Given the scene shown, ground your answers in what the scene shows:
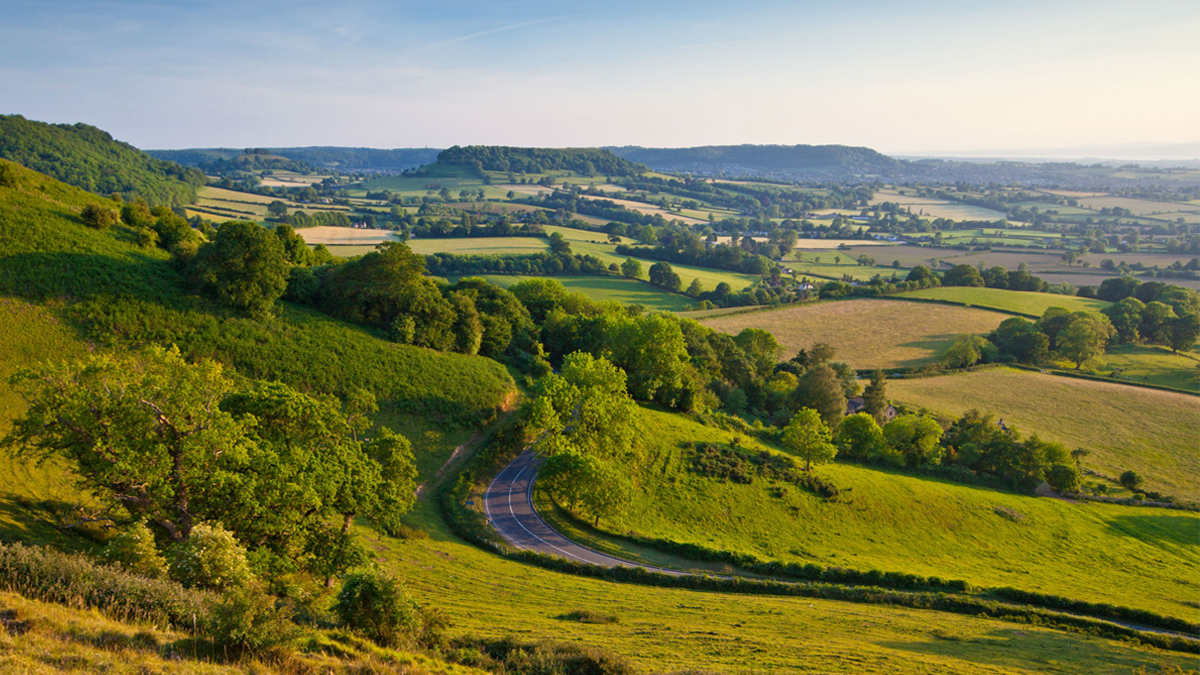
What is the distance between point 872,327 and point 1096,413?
44915 mm

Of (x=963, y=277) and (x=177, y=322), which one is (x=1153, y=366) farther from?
(x=177, y=322)

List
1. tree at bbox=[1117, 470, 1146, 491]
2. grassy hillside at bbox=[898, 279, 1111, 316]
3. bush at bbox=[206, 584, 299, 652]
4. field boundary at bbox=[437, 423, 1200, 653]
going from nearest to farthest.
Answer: bush at bbox=[206, 584, 299, 652], field boundary at bbox=[437, 423, 1200, 653], tree at bbox=[1117, 470, 1146, 491], grassy hillside at bbox=[898, 279, 1111, 316]

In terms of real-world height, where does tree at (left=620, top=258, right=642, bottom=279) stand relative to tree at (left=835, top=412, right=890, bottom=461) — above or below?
above

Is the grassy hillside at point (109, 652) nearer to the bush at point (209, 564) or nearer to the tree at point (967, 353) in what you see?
the bush at point (209, 564)

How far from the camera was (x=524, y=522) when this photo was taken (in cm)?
4834

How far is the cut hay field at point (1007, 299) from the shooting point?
141750mm

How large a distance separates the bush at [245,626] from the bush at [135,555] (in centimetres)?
599

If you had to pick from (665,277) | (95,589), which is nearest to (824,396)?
(95,589)

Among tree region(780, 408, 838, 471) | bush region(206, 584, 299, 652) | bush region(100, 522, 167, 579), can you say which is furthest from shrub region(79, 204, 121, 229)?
tree region(780, 408, 838, 471)

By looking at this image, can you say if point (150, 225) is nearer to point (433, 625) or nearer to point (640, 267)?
point (433, 625)

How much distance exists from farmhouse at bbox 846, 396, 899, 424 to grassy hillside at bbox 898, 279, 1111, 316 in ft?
238

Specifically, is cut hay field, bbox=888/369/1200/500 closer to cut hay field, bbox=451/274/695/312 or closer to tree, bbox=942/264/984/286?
cut hay field, bbox=451/274/695/312

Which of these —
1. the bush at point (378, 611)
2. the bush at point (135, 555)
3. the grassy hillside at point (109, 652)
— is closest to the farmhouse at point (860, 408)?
the bush at point (378, 611)

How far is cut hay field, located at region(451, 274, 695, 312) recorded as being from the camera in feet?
486
